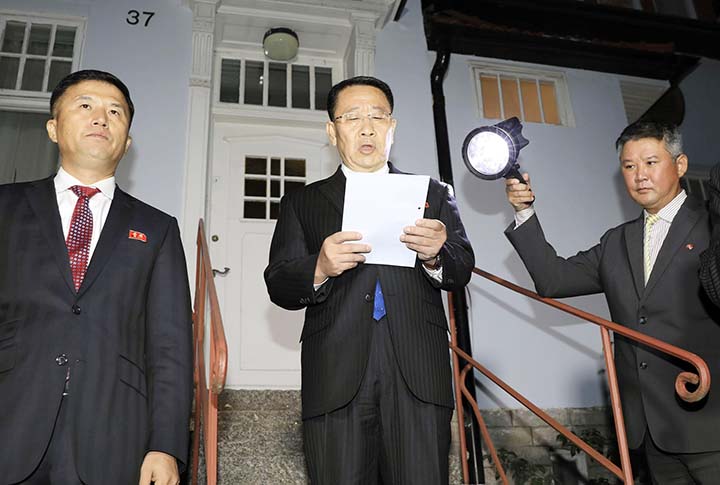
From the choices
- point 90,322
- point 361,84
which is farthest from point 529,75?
point 90,322

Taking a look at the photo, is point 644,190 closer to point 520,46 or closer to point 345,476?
point 345,476

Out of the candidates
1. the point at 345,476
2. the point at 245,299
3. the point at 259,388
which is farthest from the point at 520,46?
the point at 345,476

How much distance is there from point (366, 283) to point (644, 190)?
53.3 inches

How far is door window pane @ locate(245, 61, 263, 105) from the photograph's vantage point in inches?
216

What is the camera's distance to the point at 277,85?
5.59 metres

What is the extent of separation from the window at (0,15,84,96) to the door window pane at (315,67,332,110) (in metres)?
1.87

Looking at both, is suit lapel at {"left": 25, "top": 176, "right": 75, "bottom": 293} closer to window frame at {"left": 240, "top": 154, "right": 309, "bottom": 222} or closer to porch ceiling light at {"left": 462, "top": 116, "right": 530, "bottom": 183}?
porch ceiling light at {"left": 462, "top": 116, "right": 530, "bottom": 183}

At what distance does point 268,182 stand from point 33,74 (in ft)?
6.39

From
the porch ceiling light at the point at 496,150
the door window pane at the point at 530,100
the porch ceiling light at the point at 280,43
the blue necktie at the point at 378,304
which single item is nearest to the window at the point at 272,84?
the porch ceiling light at the point at 280,43

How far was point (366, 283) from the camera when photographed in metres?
2.02

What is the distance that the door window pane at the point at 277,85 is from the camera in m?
5.52

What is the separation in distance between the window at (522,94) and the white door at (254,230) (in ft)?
5.02

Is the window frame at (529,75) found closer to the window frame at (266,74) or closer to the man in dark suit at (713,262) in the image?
the window frame at (266,74)

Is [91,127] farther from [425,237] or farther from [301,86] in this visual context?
[301,86]
